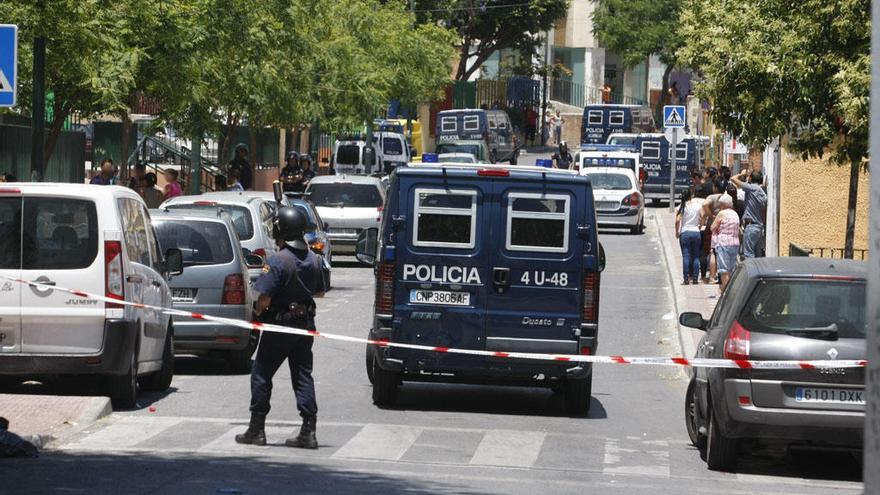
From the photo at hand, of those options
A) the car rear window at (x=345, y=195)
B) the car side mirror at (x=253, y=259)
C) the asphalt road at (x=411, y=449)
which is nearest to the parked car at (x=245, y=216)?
the car side mirror at (x=253, y=259)

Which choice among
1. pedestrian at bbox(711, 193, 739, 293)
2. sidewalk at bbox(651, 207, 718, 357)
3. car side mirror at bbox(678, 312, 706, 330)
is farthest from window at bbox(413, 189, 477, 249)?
pedestrian at bbox(711, 193, 739, 293)

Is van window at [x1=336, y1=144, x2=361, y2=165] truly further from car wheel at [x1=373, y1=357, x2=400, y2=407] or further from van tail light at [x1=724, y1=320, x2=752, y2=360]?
van tail light at [x1=724, y1=320, x2=752, y2=360]

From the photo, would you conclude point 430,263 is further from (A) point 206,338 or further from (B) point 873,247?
(B) point 873,247

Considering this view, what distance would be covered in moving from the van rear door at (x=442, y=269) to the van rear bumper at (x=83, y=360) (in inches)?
90.5

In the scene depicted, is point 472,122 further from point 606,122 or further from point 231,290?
point 231,290

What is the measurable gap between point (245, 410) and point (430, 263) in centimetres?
198

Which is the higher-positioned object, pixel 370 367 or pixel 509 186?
pixel 509 186

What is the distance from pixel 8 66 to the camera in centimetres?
1335

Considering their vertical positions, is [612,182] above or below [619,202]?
above

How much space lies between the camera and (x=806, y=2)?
16844 millimetres

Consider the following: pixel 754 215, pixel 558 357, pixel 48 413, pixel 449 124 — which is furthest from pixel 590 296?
pixel 449 124

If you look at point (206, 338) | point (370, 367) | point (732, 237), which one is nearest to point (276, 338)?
point (370, 367)

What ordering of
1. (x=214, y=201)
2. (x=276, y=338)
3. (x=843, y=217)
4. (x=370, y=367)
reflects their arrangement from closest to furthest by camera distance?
(x=276, y=338), (x=370, y=367), (x=214, y=201), (x=843, y=217)

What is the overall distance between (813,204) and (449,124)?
3814 centimetres
